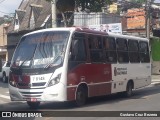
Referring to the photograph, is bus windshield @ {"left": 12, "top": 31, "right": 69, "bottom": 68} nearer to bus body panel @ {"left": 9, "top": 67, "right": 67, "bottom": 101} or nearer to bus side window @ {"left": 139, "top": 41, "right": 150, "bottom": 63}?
bus body panel @ {"left": 9, "top": 67, "right": 67, "bottom": 101}

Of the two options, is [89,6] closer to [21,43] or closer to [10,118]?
[21,43]

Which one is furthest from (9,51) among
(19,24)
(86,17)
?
(86,17)

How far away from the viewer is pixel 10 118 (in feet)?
36.4

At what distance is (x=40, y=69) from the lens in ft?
43.0

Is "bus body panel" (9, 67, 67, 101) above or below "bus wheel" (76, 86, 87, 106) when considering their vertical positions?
above

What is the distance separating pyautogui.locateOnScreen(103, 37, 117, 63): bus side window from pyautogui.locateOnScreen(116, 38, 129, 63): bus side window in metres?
0.42

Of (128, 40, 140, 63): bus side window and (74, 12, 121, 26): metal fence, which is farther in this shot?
(74, 12, 121, 26): metal fence

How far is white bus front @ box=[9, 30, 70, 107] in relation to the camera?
509 inches

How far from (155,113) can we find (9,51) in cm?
3805

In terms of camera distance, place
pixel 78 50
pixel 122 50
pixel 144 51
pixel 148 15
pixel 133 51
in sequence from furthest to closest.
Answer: pixel 148 15 < pixel 144 51 < pixel 133 51 < pixel 122 50 < pixel 78 50

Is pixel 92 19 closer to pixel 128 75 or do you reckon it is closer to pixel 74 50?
pixel 128 75

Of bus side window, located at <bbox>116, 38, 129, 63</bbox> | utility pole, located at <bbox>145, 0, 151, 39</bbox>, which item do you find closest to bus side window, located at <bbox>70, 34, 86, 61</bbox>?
bus side window, located at <bbox>116, 38, 129, 63</bbox>

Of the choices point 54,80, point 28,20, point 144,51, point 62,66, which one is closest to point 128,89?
point 144,51

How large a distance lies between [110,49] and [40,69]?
402 cm
